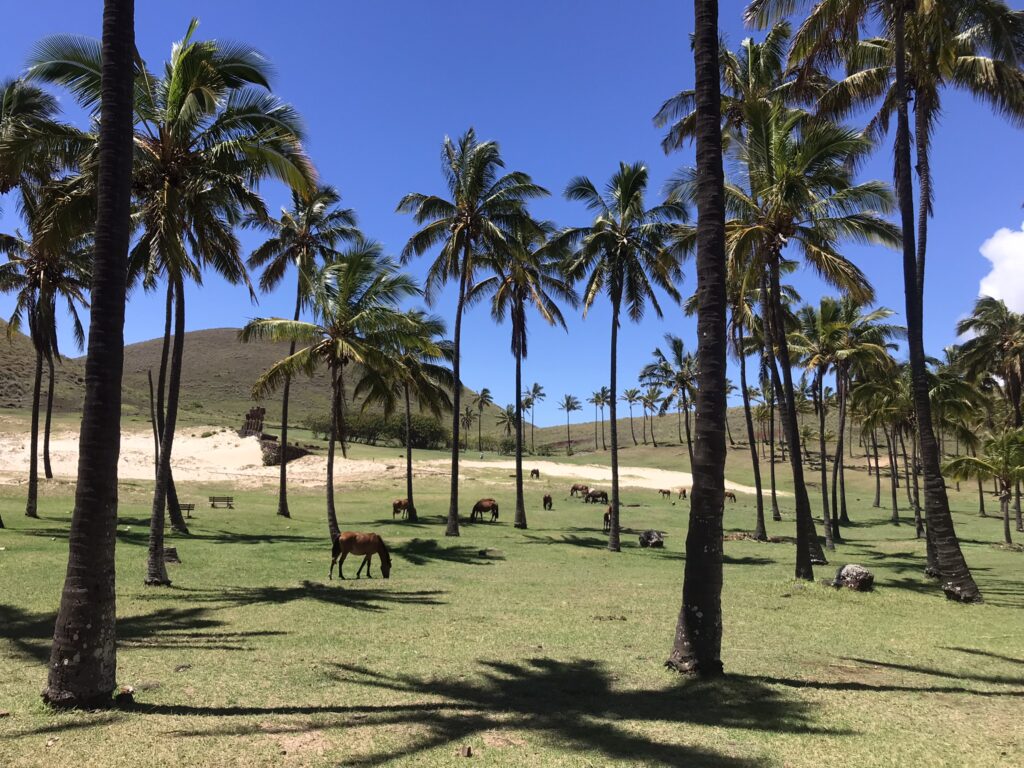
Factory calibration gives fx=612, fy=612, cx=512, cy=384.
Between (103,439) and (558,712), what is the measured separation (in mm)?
5940

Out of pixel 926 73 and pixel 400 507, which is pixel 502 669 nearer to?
pixel 926 73

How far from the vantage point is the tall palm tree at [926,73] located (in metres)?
15.1

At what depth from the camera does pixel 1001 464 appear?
29.1 m

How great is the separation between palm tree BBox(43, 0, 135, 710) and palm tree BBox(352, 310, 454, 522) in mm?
16416

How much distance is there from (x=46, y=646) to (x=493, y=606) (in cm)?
784

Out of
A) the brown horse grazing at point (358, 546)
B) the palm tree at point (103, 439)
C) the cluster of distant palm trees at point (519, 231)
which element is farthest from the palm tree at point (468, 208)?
the palm tree at point (103, 439)

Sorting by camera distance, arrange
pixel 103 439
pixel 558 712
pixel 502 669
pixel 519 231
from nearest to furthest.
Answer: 1. pixel 103 439
2. pixel 558 712
3. pixel 502 669
4. pixel 519 231

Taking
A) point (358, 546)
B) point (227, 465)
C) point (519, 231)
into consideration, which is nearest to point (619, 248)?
Answer: point (519, 231)

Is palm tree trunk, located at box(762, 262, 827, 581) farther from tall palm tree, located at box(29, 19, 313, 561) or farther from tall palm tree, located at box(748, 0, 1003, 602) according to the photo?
tall palm tree, located at box(29, 19, 313, 561)

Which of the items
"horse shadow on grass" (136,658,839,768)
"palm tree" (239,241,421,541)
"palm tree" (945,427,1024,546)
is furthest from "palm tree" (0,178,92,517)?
"palm tree" (945,427,1024,546)

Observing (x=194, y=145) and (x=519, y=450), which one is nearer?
(x=194, y=145)

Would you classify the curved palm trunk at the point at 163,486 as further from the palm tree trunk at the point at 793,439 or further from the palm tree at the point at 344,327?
the palm tree trunk at the point at 793,439

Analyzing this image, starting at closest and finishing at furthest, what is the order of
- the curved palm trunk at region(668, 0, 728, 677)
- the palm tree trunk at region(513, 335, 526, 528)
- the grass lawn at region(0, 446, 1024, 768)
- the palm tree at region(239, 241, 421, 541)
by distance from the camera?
the grass lawn at region(0, 446, 1024, 768)
the curved palm trunk at region(668, 0, 728, 677)
the palm tree at region(239, 241, 421, 541)
the palm tree trunk at region(513, 335, 526, 528)

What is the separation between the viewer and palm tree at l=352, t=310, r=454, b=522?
80.6ft
